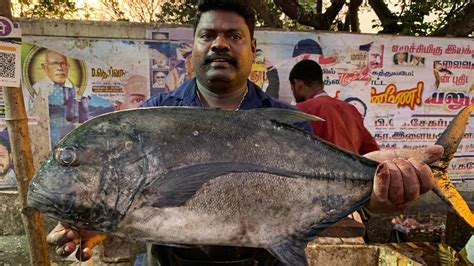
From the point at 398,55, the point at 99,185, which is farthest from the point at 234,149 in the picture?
the point at 398,55

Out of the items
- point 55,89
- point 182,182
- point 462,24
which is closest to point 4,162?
point 55,89

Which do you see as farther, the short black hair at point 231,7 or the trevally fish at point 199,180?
the short black hair at point 231,7

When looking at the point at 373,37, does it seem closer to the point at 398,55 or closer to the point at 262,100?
the point at 398,55

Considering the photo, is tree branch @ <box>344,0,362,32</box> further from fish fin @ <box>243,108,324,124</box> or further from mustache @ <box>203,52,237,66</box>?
fish fin @ <box>243,108,324,124</box>

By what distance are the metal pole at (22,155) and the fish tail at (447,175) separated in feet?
8.50

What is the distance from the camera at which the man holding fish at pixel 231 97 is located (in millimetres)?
1647

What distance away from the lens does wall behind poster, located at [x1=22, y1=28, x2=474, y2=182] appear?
5945 millimetres

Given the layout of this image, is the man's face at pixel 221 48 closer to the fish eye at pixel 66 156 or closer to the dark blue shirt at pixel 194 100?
the dark blue shirt at pixel 194 100

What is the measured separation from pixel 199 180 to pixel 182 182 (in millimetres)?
63

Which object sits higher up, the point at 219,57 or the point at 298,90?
the point at 219,57

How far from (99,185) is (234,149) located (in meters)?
0.49

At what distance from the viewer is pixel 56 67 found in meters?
5.82

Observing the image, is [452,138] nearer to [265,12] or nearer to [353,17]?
[265,12]

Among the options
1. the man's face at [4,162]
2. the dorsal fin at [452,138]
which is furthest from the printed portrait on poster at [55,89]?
the dorsal fin at [452,138]
